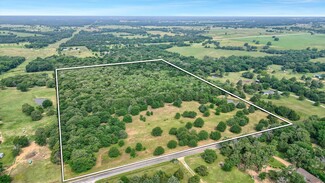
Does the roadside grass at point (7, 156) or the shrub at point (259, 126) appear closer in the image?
the roadside grass at point (7, 156)

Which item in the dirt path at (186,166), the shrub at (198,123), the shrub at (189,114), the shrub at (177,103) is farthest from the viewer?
the shrub at (177,103)

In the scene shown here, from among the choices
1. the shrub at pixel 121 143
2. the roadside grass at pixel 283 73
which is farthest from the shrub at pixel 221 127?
the roadside grass at pixel 283 73

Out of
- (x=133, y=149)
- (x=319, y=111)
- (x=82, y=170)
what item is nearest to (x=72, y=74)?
(x=133, y=149)

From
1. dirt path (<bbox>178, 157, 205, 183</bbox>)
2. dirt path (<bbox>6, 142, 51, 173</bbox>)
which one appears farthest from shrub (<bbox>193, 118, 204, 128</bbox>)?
dirt path (<bbox>6, 142, 51, 173</bbox>)

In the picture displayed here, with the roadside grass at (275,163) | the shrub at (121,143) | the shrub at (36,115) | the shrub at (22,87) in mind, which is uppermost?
the shrub at (121,143)

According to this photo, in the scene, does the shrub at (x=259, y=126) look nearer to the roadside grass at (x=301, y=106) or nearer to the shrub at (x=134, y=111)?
the shrub at (x=134, y=111)

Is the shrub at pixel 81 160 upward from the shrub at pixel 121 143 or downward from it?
upward

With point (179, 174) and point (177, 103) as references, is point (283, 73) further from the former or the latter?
point (179, 174)
